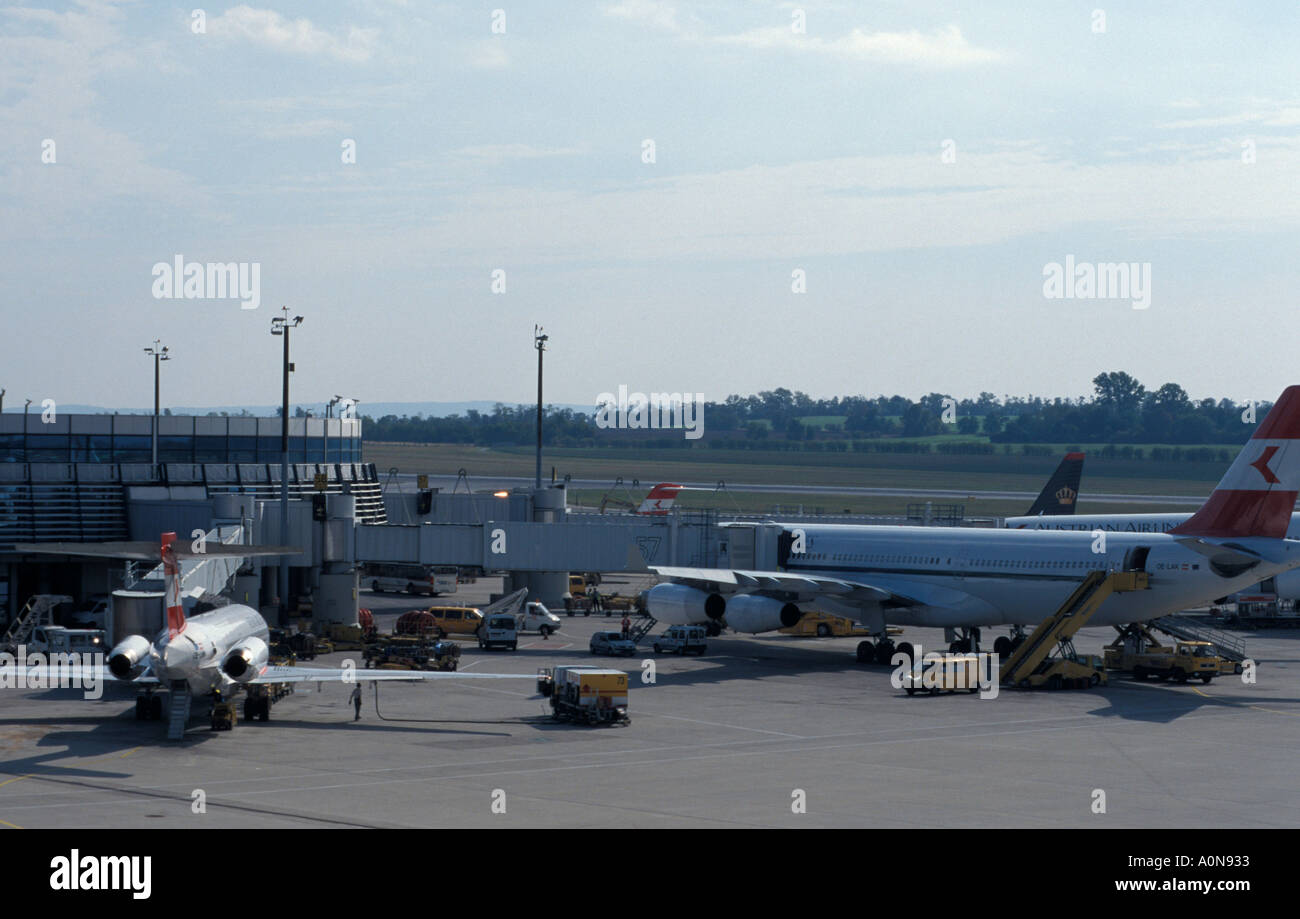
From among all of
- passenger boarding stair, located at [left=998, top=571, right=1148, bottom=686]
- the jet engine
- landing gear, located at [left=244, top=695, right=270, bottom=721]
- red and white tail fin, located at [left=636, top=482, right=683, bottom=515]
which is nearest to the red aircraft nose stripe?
passenger boarding stair, located at [left=998, top=571, right=1148, bottom=686]

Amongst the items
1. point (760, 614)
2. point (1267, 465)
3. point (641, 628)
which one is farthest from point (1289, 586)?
point (641, 628)

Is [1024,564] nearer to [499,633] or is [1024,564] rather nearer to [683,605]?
[683,605]

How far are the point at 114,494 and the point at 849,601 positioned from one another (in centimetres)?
3415

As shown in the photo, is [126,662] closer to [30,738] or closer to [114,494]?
[30,738]

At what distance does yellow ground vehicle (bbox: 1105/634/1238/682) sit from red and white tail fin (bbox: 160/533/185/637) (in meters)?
35.1

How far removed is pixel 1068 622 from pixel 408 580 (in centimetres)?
4822

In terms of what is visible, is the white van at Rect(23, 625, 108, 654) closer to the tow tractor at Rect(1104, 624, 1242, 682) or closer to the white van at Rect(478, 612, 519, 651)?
the white van at Rect(478, 612, 519, 651)

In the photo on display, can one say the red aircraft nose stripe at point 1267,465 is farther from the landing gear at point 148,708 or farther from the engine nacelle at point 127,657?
the engine nacelle at point 127,657

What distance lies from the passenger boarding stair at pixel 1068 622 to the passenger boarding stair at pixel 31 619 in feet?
127

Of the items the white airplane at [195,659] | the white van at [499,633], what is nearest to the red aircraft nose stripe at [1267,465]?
the white airplane at [195,659]

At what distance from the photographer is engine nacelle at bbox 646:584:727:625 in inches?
2424

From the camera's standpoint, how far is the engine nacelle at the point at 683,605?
61.6 metres

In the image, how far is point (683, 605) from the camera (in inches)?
2435
